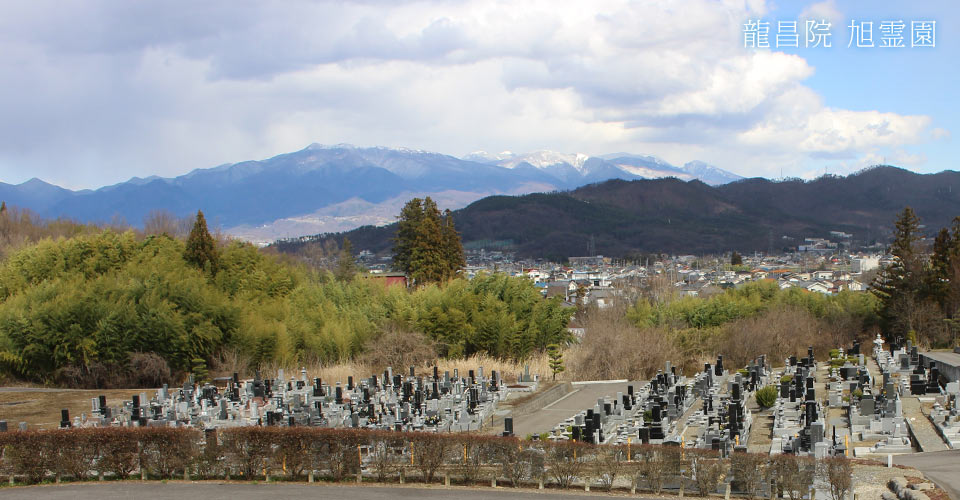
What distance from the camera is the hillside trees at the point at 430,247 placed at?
169ft

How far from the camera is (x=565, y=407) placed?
25.2m

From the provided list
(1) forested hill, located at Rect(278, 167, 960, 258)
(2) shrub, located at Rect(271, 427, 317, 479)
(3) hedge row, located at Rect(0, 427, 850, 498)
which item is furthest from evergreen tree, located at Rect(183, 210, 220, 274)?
(1) forested hill, located at Rect(278, 167, 960, 258)

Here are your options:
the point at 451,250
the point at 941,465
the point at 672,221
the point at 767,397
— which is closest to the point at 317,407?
the point at 767,397

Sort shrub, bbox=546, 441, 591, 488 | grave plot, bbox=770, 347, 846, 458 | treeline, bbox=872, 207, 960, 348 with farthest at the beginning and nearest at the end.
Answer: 1. treeline, bbox=872, 207, 960, 348
2. grave plot, bbox=770, 347, 846, 458
3. shrub, bbox=546, 441, 591, 488

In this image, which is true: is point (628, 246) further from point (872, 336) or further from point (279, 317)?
point (279, 317)

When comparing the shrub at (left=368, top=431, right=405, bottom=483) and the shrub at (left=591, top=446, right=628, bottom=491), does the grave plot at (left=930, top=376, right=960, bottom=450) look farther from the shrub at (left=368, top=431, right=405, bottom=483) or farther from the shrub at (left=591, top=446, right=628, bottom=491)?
the shrub at (left=368, top=431, right=405, bottom=483)

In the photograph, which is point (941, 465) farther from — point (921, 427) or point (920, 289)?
point (920, 289)

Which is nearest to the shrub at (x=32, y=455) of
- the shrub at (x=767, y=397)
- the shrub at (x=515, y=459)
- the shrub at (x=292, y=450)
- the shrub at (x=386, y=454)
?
the shrub at (x=292, y=450)

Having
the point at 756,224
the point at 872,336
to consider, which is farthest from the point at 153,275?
the point at 756,224

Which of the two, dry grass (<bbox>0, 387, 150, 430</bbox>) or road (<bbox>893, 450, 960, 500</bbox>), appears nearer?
road (<bbox>893, 450, 960, 500</bbox>)

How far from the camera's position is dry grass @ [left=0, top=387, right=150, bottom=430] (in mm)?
21278

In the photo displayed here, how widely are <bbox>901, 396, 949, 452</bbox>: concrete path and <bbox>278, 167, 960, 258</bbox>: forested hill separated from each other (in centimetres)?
13288

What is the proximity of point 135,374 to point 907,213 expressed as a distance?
35410 millimetres

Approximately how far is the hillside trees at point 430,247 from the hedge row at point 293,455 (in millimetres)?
35066
